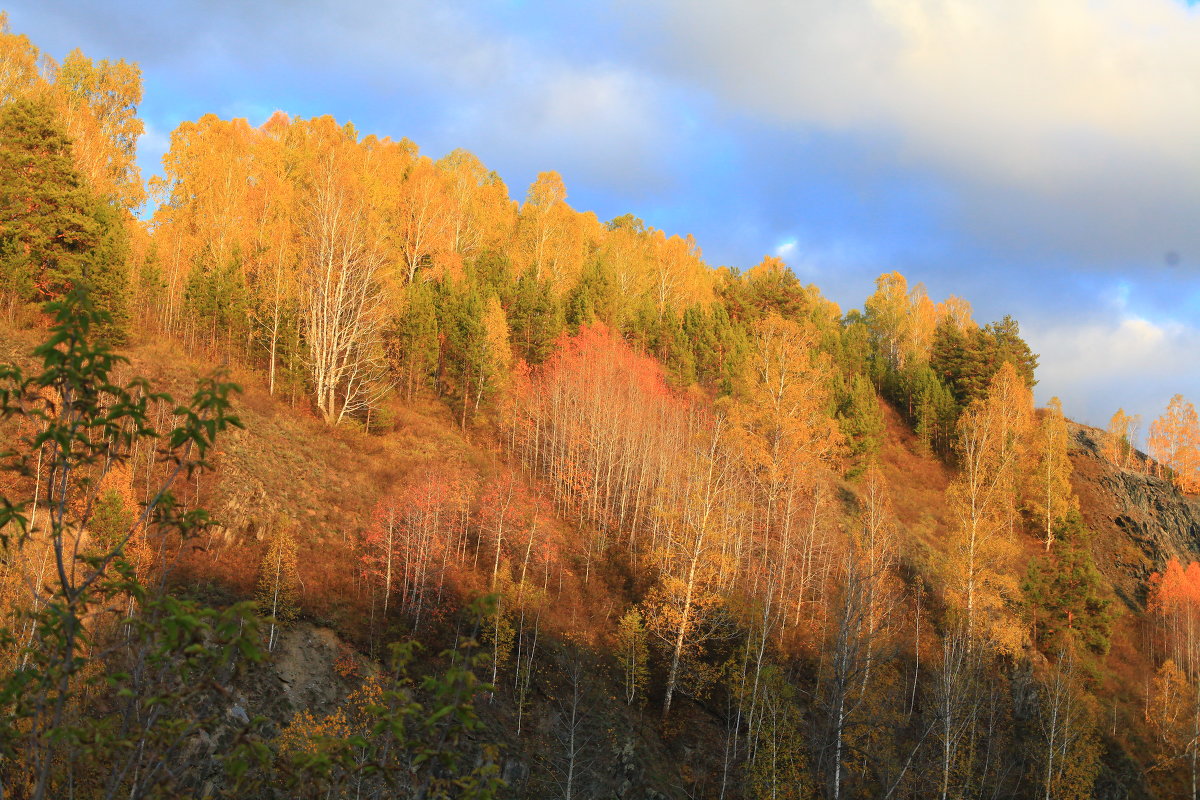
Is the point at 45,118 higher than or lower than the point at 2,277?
higher

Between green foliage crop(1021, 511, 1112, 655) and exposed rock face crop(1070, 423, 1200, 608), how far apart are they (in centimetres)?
1614

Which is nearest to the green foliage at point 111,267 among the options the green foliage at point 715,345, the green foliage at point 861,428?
the green foliage at point 715,345

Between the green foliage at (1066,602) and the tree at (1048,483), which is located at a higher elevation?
the tree at (1048,483)

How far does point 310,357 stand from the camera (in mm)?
40250

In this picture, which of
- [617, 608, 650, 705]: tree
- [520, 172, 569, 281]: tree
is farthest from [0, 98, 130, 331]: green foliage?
[520, 172, 569, 281]: tree

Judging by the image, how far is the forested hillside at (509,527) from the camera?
18.4 m

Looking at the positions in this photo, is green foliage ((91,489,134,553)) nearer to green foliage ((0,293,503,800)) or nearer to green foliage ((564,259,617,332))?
green foliage ((0,293,503,800))

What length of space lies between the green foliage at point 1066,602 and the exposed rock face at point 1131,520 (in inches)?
635

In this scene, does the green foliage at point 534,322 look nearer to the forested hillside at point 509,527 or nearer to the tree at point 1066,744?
the forested hillside at point 509,527

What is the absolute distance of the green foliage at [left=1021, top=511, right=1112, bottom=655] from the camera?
126 ft

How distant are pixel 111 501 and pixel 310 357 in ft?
68.2

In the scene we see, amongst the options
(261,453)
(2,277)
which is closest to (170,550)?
(261,453)

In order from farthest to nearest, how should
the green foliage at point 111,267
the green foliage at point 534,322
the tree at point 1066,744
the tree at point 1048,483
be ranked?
1. the tree at point 1048,483
2. the green foliage at point 534,322
3. the green foliage at point 111,267
4. the tree at point 1066,744

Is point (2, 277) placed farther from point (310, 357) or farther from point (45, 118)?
point (310, 357)
